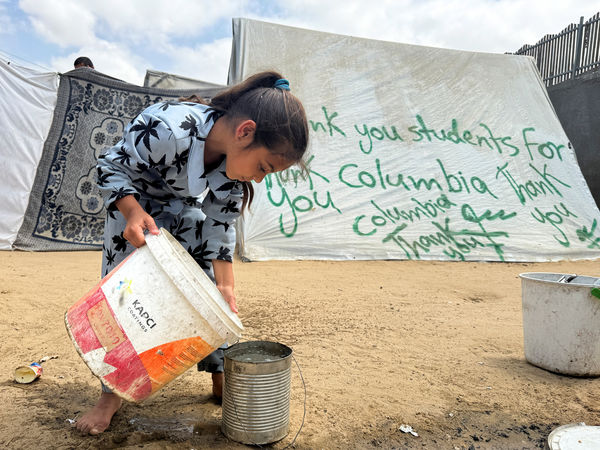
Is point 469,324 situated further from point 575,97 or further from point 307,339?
point 575,97

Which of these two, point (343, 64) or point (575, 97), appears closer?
point (343, 64)

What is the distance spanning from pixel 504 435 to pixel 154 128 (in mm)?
1434

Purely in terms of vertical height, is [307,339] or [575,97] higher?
[575,97]

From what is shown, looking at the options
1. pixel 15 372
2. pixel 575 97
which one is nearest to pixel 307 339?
pixel 15 372

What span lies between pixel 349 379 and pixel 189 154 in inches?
42.4

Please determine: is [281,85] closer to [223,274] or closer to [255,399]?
[223,274]

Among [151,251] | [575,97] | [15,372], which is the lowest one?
[15,372]

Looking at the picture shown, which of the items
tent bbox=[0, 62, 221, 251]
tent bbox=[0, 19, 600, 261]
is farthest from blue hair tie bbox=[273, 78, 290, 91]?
tent bbox=[0, 62, 221, 251]

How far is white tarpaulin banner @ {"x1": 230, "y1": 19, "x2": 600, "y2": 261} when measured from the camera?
4.71 meters

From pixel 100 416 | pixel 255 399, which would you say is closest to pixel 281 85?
pixel 255 399

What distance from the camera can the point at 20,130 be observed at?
181 inches

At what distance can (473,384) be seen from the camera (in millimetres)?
1788

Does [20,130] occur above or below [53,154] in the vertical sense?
above

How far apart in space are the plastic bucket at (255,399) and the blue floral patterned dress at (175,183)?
280 millimetres
